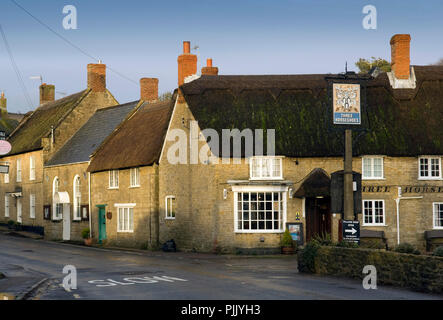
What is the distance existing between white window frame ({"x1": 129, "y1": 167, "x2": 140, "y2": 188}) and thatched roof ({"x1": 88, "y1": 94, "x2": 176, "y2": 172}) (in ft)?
1.64

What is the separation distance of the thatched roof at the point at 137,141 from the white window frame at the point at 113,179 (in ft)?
1.84

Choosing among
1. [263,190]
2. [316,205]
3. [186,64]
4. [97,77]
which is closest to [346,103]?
[263,190]

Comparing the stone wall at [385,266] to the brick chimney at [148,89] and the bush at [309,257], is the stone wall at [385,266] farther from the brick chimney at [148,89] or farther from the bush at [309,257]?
the brick chimney at [148,89]

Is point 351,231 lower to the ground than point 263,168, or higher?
lower

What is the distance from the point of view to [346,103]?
2161 centimetres

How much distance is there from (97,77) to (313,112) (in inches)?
870

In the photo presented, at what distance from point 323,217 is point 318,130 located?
450 cm

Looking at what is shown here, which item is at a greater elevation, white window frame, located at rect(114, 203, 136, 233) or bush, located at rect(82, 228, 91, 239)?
white window frame, located at rect(114, 203, 136, 233)

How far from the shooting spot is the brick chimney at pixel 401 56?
36.2 metres

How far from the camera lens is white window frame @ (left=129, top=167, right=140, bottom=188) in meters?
38.2

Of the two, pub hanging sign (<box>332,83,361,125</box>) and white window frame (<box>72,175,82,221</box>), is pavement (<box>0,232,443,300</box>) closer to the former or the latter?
pub hanging sign (<box>332,83,361,125</box>)

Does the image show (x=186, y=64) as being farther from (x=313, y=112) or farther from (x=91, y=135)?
(x=91, y=135)

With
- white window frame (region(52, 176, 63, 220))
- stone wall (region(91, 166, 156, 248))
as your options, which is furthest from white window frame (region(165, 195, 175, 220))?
white window frame (region(52, 176, 63, 220))

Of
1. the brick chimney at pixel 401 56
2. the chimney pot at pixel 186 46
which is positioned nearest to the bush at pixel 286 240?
the brick chimney at pixel 401 56
